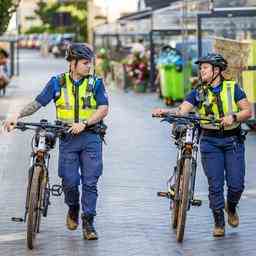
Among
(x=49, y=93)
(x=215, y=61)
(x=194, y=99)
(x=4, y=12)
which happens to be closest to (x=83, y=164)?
(x=49, y=93)

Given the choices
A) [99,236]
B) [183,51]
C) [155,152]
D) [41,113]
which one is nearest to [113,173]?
[155,152]

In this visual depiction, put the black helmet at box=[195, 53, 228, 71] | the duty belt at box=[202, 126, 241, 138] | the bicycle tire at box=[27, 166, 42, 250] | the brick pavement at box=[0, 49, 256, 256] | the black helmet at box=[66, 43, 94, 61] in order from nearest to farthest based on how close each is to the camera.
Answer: the bicycle tire at box=[27, 166, 42, 250], the brick pavement at box=[0, 49, 256, 256], the black helmet at box=[66, 43, 94, 61], the black helmet at box=[195, 53, 228, 71], the duty belt at box=[202, 126, 241, 138]

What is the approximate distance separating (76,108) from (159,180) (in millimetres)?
4205

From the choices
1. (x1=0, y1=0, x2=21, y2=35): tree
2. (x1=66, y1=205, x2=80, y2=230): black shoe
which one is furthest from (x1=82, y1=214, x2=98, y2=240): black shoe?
(x1=0, y1=0, x2=21, y2=35): tree

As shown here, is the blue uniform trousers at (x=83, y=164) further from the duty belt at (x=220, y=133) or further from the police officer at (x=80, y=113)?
the duty belt at (x=220, y=133)

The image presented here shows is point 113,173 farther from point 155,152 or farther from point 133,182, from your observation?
point 155,152

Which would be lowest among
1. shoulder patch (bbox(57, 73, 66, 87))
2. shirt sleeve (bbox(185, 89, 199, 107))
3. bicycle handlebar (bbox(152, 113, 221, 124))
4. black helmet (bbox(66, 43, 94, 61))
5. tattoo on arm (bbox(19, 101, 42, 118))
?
bicycle handlebar (bbox(152, 113, 221, 124))

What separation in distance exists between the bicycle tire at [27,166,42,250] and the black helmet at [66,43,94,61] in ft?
3.10

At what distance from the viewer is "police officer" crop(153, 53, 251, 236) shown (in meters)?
9.61

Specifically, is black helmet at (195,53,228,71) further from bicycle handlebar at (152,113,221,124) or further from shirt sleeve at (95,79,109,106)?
shirt sleeve at (95,79,109,106)

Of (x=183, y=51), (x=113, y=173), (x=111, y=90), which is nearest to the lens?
(x=113, y=173)

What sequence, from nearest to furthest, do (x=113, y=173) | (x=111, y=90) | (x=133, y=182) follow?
(x=133, y=182) < (x=113, y=173) < (x=111, y=90)

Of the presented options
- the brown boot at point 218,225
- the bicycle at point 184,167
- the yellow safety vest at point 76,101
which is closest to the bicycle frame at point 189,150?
the bicycle at point 184,167

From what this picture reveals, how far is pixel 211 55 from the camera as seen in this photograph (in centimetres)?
970
